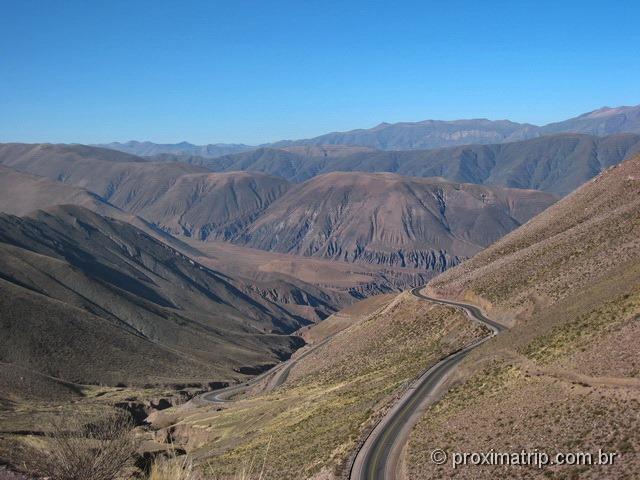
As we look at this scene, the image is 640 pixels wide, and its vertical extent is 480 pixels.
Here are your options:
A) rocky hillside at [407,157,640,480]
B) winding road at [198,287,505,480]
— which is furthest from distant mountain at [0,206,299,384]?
rocky hillside at [407,157,640,480]

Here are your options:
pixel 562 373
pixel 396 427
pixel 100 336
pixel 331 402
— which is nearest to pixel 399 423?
pixel 396 427

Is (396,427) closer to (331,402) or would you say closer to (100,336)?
(331,402)

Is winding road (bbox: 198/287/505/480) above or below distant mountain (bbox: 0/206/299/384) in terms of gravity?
above

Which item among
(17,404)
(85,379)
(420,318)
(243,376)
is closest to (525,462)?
(420,318)

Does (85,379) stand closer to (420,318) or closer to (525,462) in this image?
(420,318)

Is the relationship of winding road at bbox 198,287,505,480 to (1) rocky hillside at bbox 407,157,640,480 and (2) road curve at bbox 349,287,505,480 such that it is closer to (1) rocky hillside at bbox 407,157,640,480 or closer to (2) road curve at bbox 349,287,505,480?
(2) road curve at bbox 349,287,505,480

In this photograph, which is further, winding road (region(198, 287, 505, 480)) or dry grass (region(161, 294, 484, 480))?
dry grass (region(161, 294, 484, 480))

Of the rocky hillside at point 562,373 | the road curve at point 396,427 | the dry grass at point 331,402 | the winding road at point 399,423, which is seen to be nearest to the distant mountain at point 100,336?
the dry grass at point 331,402

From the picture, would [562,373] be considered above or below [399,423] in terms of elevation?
above
